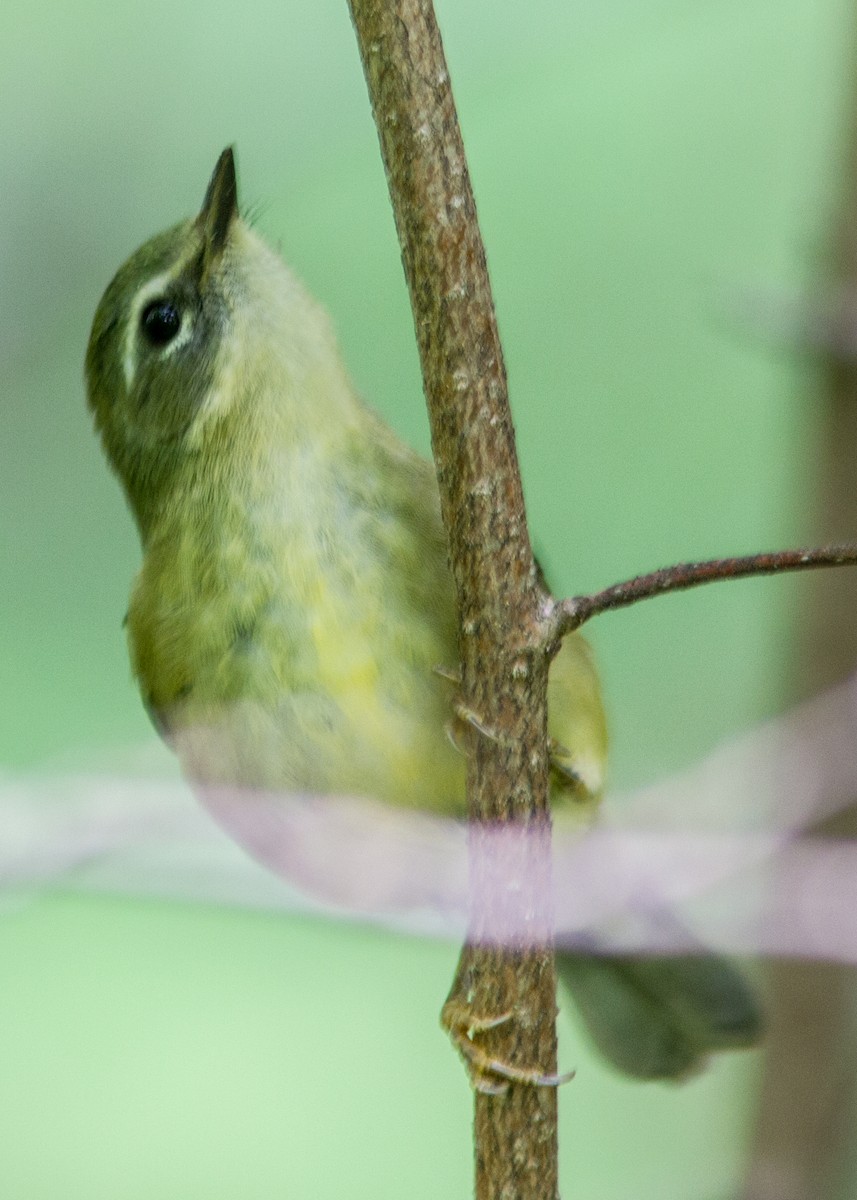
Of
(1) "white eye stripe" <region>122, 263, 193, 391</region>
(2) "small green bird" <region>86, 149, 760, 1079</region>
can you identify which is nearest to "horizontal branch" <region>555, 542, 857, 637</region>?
(2) "small green bird" <region>86, 149, 760, 1079</region>

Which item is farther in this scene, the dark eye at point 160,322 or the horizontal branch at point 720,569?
the dark eye at point 160,322

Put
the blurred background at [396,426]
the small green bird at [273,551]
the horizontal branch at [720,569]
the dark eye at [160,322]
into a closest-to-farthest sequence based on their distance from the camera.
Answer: the horizontal branch at [720,569] → the small green bird at [273,551] → the dark eye at [160,322] → the blurred background at [396,426]

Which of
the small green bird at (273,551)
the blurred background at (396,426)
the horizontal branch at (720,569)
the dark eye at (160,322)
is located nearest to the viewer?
the horizontal branch at (720,569)

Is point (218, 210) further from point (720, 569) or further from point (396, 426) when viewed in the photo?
point (720, 569)

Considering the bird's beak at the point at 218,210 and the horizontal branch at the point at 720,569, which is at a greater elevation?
the bird's beak at the point at 218,210

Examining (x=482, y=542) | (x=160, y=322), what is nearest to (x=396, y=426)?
(x=160, y=322)

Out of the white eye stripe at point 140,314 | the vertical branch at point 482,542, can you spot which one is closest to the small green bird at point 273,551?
the white eye stripe at point 140,314

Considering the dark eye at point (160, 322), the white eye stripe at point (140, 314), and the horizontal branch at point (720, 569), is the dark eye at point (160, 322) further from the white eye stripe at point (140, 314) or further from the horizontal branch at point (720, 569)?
the horizontal branch at point (720, 569)

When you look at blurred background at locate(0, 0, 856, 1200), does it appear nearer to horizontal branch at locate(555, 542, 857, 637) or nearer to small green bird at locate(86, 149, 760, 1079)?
small green bird at locate(86, 149, 760, 1079)
